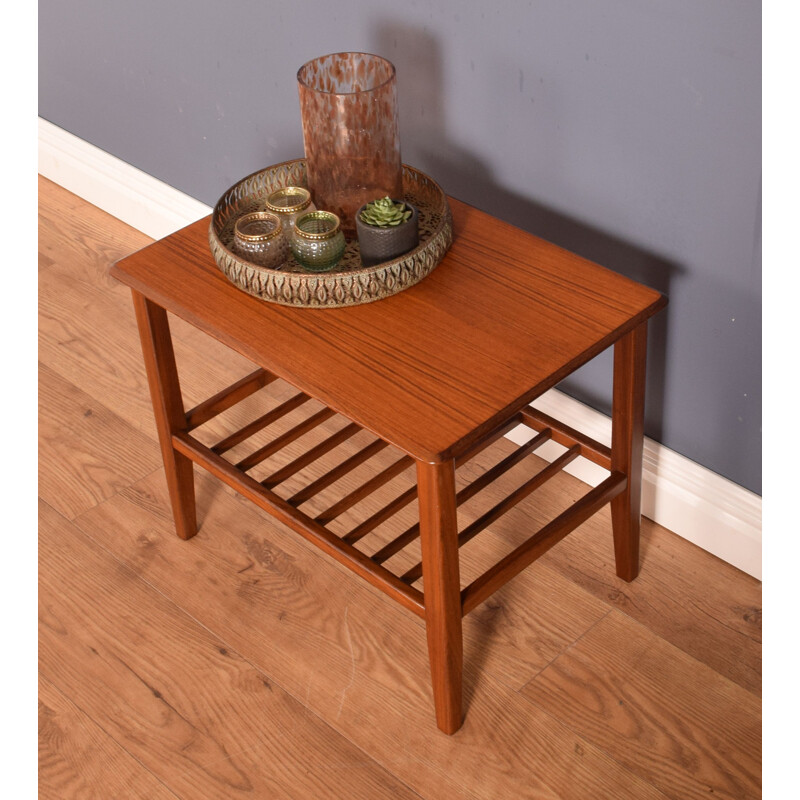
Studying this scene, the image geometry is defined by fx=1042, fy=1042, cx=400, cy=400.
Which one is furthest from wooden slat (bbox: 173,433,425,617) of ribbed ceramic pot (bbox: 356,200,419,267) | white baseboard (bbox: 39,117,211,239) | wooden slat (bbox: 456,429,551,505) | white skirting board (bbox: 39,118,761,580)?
white baseboard (bbox: 39,117,211,239)

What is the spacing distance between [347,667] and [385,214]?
0.74 meters

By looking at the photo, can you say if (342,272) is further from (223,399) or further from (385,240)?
(223,399)

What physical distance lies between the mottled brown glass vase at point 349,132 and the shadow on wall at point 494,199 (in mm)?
193

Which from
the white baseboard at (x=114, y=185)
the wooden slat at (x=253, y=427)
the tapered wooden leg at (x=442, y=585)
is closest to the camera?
the tapered wooden leg at (x=442, y=585)

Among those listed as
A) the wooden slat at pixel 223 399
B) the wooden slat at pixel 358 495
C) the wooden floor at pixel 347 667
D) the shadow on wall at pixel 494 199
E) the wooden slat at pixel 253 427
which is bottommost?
the wooden floor at pixel 347 667

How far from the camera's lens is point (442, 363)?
1362mm

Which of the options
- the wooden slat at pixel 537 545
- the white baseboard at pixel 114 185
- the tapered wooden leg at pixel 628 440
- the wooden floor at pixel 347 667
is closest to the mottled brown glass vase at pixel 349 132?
the tapered wooden leg at pixel 628 440

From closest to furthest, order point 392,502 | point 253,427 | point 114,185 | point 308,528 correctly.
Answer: point 308,528 → point 392,502 → point 253,427 → point 114,185

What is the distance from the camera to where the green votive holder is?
1.47 meters

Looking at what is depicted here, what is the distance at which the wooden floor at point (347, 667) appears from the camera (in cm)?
155

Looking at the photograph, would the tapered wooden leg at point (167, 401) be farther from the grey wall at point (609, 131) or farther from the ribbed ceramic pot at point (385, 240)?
the grey wall at point (609, 131)

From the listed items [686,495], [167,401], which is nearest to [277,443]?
[167,401]

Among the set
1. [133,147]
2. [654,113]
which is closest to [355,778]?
[654,113]

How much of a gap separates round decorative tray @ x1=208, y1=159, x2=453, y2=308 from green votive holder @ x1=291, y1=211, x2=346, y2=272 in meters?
0.02
